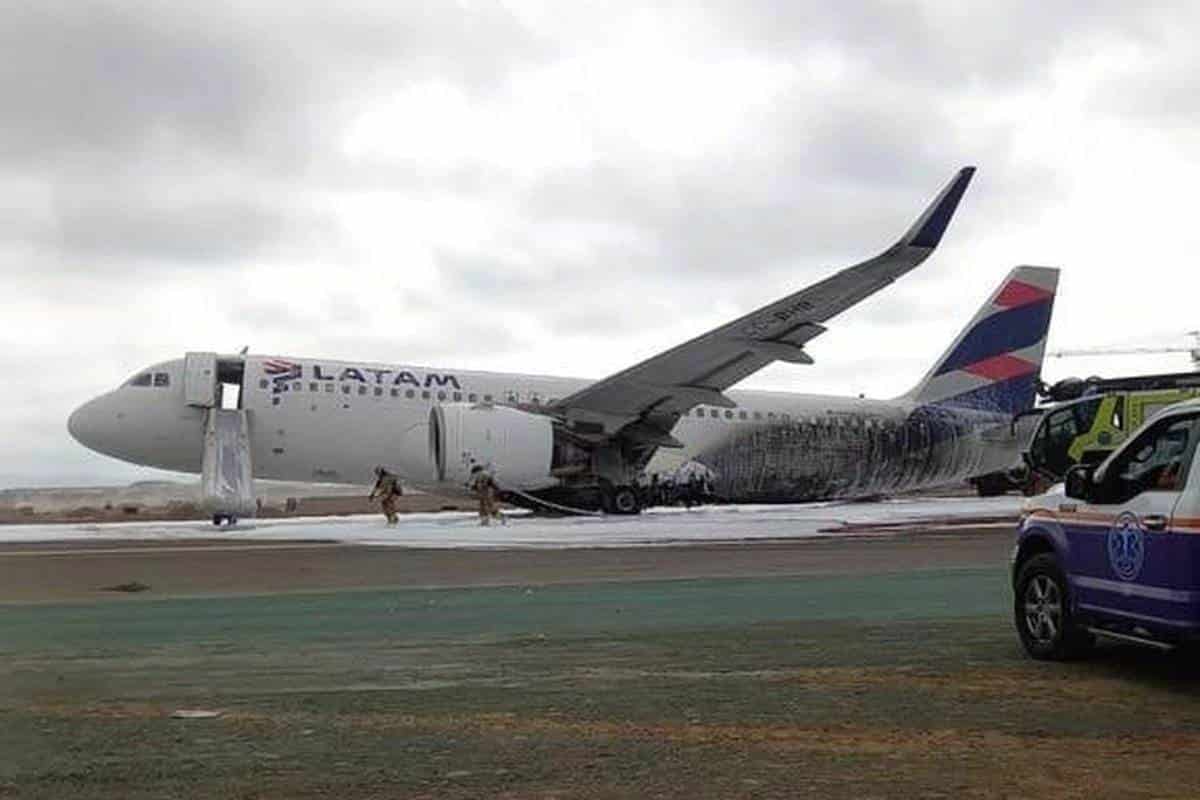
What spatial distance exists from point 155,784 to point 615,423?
22984 mm

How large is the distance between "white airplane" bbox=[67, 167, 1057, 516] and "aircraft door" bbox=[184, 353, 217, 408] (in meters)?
0.03

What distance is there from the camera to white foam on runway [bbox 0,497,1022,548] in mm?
21312

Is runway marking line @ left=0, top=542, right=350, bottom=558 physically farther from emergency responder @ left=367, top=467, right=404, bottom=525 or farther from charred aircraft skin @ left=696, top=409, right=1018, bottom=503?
charred aircraft skin @ left=696, top=409, right=1018, bottom=503

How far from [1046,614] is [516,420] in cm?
1885

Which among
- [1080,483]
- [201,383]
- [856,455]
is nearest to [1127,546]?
[1080,483]

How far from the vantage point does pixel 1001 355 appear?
34.6 meters

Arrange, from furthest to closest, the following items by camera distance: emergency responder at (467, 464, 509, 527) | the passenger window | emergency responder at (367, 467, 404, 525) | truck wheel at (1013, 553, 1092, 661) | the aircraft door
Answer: the aircraft door → emergency responder at (367, 467, 404, 525) → emergency responder at (467, 464, 509, 527) → truck wheel at (1013, 553, 1092, 661) → the passenger window

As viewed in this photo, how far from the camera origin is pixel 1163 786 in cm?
523

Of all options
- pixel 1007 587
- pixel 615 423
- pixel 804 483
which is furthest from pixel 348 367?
pixel 1007 587

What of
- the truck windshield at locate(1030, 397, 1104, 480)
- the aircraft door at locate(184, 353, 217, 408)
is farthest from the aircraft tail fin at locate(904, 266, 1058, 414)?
the aircraft door at locate(184, 353, 217, 408)

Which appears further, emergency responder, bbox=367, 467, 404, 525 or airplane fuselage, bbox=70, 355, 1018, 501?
airplane fuselage, bbox=70, 355, 1018, 501

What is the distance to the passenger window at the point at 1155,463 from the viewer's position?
732 cm

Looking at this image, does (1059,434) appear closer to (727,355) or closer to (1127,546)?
(727,355)

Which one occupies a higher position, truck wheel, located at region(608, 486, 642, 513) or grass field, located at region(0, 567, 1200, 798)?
truck wheel, located at region(608, 486, 642, 513)
